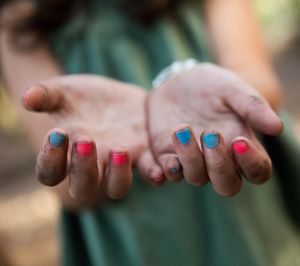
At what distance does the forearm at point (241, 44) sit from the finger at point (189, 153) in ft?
0.89

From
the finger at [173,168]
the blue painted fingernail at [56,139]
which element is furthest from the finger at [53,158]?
the finger at [173,168]

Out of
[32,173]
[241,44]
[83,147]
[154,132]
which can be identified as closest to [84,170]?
[83,147]

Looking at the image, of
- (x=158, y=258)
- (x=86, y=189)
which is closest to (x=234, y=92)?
(x=86, y=189)

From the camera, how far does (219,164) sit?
491mm

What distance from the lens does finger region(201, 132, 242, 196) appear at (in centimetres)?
48

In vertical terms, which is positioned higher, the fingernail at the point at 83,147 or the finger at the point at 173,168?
the fingernail at the point at 83,147

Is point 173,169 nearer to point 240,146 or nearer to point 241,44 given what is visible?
point 240,146

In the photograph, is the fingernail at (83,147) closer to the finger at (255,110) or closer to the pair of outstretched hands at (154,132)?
the pair of outstretched hands at (154,132)

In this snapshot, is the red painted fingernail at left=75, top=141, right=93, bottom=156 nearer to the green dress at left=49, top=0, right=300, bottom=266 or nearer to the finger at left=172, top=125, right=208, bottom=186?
the finger at left=172, top=125, right=208, bottom=186

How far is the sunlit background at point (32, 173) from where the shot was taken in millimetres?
1814

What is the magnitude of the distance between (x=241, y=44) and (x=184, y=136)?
37cm

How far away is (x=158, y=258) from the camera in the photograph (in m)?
0.74

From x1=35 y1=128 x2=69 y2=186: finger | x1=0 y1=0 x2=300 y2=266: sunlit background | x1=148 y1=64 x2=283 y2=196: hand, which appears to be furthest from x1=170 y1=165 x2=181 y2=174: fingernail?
x1=0 y1=0 x2=300 y2=266: sunlit background

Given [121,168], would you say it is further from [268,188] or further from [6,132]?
[6,132]
